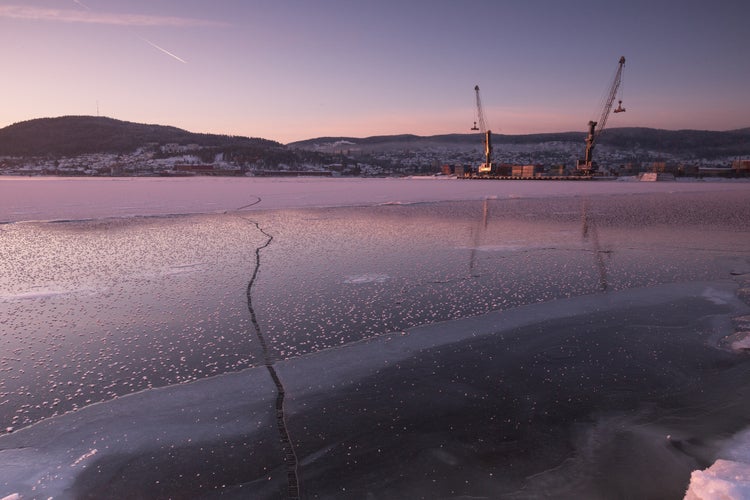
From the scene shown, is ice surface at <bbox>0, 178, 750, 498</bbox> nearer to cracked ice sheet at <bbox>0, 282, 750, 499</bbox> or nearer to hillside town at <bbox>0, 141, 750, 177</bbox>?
cracked ice sheet at <bbox>0, 282, 750, 499</bbox>

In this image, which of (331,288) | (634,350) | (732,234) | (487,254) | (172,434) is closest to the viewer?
(172,434)

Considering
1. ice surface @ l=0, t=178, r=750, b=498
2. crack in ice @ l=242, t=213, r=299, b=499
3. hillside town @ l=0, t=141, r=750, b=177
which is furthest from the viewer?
hillside town @ l=0, t=141, r=750, b=177

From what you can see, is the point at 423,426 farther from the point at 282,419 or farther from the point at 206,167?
the point at 206,167

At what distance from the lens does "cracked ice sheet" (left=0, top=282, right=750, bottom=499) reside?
265cm

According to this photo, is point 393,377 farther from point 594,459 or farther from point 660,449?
point 660,449

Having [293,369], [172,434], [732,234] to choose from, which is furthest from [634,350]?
[732,234]

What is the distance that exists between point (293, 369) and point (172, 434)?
1.20m

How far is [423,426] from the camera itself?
10.6 feet

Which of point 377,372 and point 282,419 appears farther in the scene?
point 377,372

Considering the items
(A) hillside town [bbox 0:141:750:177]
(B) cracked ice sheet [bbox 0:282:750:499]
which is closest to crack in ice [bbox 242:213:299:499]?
(B) cracked ice sheet [bbox 0:282:750:499]

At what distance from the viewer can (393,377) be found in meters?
3.99

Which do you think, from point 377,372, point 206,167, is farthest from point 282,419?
point 206,167

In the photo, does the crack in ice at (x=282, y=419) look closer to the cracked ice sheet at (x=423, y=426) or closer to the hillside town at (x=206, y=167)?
the cracked ice sheet at (x=423, y=426)

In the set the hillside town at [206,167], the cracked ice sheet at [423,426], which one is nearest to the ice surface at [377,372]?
the cracked ice sheet at [423,426]
